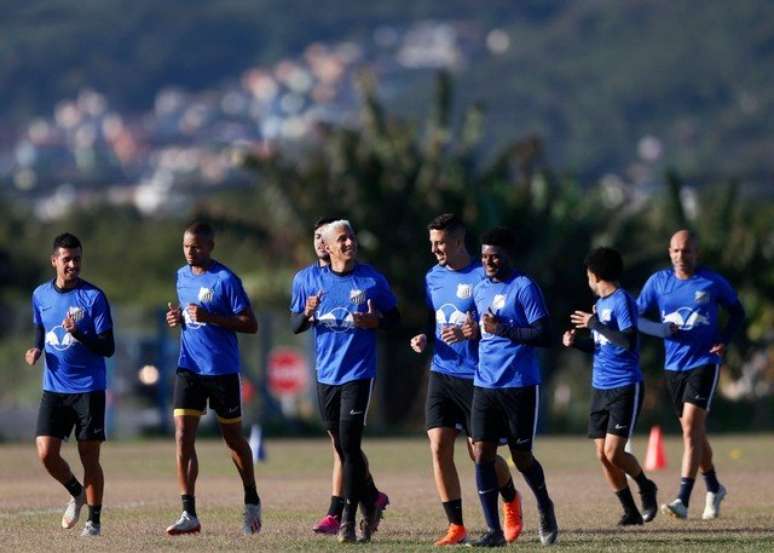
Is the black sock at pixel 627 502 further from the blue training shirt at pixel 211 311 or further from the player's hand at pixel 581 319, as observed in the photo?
the blue training shirt at pixel 211 311

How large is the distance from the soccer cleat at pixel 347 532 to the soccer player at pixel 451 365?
0.59 m

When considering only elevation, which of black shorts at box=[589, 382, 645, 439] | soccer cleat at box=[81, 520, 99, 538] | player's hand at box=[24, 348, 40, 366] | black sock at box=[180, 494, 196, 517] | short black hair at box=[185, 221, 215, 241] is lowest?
soccer cleat at box=[81, 520, 99, 538]

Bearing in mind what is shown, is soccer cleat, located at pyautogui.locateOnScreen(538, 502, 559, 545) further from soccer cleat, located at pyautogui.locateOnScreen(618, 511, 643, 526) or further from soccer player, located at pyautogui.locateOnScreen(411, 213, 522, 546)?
soccer cleat, located at pyautogui.locateOnScreen(618, 511, 643, 526)

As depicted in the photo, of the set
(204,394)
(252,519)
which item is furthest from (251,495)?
(204,394)

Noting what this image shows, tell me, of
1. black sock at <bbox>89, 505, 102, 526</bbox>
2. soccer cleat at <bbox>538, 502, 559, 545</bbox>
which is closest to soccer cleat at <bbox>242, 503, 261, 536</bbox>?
black sock at <bbox>89, 505, 102, 526</bbox>

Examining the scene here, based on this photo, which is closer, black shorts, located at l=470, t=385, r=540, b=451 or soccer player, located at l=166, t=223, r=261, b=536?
black shorts, located at l=470, t=385, r=540, b=451

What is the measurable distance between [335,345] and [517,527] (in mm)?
1784

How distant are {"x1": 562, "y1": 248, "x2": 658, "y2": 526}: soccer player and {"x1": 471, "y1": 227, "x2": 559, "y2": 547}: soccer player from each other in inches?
59.1

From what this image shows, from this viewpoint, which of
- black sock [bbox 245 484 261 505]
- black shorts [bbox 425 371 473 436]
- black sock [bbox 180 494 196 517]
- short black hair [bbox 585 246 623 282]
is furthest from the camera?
short black hair [bbox 585 246 623 282]

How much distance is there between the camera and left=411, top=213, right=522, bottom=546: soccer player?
45.8 ft

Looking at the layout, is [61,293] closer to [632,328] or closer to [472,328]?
[472,328]

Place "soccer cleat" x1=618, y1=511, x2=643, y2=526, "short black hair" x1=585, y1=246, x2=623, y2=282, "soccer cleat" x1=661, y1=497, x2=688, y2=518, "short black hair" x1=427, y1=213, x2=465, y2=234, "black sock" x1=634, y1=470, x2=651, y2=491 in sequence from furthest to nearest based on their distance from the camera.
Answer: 1. "soccer cleat" x1=661, y1=497, x2=688, y2=518
2. "black sock" x1=634, y1=470, x2=651, y2=491
3. "soccer cleat" x1=618, y1=511, x2=643, y2=526
4. "short black hair" x1=585, y1=246, x2=623, y2=282
5. "short black hair" x1=427, y1=213, x2=465, y2=234

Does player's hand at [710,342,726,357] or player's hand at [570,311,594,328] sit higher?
player's hand at [570,311,594,328]

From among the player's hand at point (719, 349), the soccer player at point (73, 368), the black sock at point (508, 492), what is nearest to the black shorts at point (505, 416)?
the black sock at point (508, 492)
